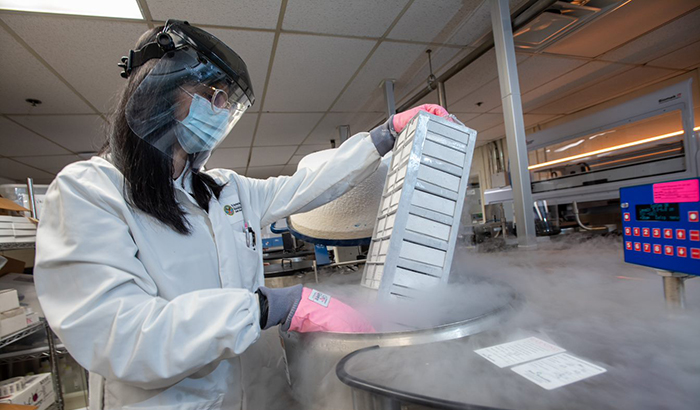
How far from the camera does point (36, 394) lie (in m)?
1.67

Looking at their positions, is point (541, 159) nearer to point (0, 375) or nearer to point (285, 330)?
point (285, 330)

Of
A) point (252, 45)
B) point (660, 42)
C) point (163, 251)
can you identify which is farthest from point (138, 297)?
point (660, 42)

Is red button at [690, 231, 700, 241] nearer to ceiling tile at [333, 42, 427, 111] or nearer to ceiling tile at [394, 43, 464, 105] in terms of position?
ceiling tile at [333, 42, 427, 111]

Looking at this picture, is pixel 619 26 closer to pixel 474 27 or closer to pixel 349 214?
pixel 474 27

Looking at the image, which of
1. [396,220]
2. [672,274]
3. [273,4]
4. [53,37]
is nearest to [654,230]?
[672,274]

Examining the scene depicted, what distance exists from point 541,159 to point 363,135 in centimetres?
382

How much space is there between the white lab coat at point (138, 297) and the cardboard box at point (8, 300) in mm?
1203

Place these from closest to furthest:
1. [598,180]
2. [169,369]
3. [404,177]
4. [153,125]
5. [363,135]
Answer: [169,369]
[153,125]
[404,177]
[363,135]
[598,180]

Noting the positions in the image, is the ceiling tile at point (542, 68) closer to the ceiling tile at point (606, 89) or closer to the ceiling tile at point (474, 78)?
the ceiling tile at point (474, 78)

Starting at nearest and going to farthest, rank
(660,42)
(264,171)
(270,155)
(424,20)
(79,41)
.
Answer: (79,41) < (424,20) < (660,42) < (270,155) < (264,171)

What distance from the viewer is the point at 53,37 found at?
202 cm

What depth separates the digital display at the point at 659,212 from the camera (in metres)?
0.57

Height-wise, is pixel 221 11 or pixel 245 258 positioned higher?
pixel 221 11

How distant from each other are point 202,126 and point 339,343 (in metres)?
0.62
